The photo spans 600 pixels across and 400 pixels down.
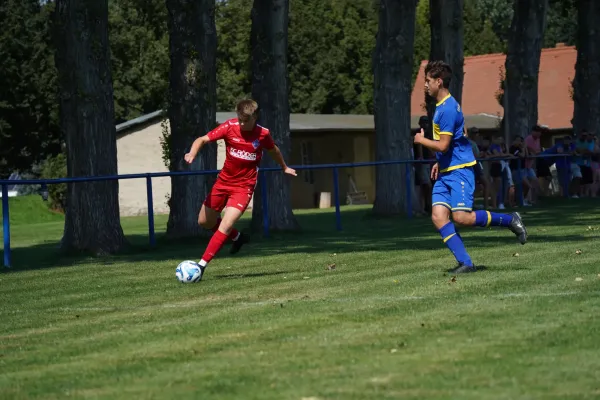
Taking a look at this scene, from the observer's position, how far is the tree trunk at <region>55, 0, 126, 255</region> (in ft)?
67.7

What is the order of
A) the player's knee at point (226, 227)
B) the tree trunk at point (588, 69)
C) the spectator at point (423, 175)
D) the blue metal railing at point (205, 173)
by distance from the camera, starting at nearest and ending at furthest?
1. the player's knee at point (226, 227)
2. the blue metal railing at point (205, 173)
3. the spectator at point (423, 175)
4. the tree trunk at point (588, 69)

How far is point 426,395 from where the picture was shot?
680cm

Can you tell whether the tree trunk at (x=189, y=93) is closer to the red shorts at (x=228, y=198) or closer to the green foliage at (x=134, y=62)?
the red shorts at (x=228, y=198)

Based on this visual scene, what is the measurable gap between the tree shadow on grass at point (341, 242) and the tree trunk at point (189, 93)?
0.57 metres

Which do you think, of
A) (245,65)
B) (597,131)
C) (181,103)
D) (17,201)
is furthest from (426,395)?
(245,65)

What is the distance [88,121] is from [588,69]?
21880 millimetres

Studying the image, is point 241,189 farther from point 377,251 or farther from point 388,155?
point 388,155

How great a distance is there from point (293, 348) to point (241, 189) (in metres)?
6.41

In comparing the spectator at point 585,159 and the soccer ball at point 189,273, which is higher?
the soccer ball at point 189,273

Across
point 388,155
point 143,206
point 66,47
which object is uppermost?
point 66,47

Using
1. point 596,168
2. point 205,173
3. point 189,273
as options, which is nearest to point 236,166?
point 189,273

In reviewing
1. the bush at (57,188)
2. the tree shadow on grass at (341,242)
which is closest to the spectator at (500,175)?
the tree shadow on grass at (341,242)

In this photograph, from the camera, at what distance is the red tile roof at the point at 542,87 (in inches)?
2709

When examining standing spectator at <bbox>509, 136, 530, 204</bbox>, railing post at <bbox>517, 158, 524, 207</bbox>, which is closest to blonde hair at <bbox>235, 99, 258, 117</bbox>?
standing spectator at <bbox>509, 136, 530, 204</bbox>
